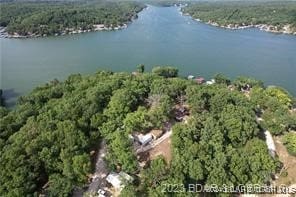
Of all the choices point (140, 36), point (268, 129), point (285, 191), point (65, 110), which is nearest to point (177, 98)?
point (268, 129)

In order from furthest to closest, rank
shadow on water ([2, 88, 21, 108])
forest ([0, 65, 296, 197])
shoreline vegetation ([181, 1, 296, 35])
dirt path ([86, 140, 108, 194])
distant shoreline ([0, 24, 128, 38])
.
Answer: shoreline vegetation ([181, 1, 296, 35]) → distant shoreline ([0, 24, 128, 38]) → shadow on water ([2, 88, 21, 108]) → dirt path ([86, 140, 108, 194]) → forest ([0, 65, 296, 197])

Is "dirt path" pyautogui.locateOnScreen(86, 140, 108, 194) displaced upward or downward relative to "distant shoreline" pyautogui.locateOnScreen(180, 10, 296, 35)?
upward

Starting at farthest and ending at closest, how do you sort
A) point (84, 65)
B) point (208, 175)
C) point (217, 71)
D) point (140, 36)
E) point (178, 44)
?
point (140, 36)
point (178, 44)
point (84, 65)
point (217, 71)
point (208, 175)

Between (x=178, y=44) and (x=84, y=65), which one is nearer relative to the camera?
(x=84, y=65)

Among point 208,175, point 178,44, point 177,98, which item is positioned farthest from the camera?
point 178,44

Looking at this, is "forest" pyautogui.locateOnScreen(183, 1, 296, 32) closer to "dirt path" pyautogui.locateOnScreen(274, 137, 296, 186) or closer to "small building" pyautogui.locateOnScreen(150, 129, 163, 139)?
"dirt path" pyautogui.locateOnScreen(274, 137, 296, 186)

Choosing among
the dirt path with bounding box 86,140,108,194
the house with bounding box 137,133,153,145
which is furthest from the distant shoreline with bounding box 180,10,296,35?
the dirt path with bounding box 86,140,108,194

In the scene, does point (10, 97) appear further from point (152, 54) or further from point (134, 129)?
point (152, 54)

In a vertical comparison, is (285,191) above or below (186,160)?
below

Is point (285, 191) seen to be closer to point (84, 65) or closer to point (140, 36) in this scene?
point (84, 65)
